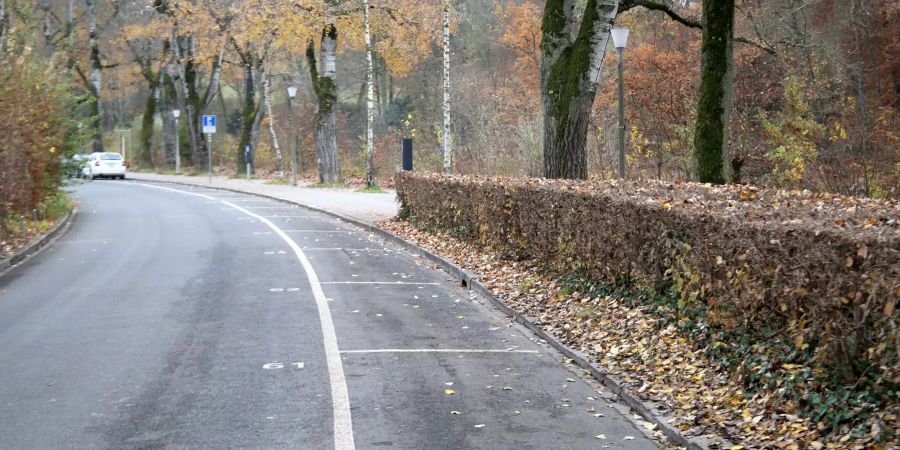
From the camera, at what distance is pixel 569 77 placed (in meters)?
16.5

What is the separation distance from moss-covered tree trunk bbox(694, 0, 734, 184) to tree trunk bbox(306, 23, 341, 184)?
22.7m

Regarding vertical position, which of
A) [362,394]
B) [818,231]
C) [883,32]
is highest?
[883,32]

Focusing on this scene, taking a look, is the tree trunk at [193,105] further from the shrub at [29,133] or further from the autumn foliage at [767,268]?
the autumn foliage at [767,268]

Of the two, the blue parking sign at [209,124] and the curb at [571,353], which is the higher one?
the blue parking sign at [209,124]

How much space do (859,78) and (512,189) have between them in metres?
17.7

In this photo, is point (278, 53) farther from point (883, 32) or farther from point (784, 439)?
point (784, 439)

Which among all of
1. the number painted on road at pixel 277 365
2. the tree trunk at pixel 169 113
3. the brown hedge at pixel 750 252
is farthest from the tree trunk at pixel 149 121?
the number painted on road at pixel 277 365

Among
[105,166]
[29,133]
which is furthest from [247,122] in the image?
[29,133]

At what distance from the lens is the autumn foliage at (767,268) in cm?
584

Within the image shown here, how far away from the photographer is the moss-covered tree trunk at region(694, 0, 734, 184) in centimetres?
1453

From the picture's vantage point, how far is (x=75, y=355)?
9.01 m

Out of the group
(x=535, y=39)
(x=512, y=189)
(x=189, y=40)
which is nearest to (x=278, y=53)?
(x=189, y=40)

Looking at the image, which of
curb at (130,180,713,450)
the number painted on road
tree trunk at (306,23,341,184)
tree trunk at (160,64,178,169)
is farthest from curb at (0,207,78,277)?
tree trunk at (160,64,178,169)

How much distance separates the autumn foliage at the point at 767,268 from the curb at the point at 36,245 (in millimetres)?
9485
